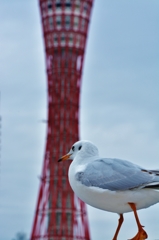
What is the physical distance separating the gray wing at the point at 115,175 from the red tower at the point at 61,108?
20.8 m

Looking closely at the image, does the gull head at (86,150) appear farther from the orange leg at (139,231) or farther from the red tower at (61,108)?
the red tower at (61,108)

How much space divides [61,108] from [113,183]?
2133 cm

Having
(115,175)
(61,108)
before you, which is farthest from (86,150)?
(61,108)

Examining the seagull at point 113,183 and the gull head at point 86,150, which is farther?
the gull head at point 86,150

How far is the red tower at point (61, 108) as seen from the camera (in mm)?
25422

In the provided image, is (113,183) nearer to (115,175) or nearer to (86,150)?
(115,175)

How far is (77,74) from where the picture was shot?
82.5 feet

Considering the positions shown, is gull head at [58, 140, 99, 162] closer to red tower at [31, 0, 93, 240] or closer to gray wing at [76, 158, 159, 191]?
gray wing at [76, 158, 159, 191]

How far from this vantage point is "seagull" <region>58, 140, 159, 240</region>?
415 centimetres

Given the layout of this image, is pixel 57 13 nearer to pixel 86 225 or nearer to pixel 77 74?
pixel 77 74

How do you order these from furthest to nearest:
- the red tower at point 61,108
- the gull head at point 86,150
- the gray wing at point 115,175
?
the red tower at point 61,108 < the gull head at point 86,150 < the gray wing at point 115,175

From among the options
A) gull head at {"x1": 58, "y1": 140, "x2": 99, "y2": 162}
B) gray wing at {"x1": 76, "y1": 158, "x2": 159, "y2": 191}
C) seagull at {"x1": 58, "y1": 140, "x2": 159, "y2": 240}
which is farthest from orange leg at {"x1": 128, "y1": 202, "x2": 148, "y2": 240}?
gull head at {"x1": 58, "y1": 140, "x2": 99, "y2": 162}

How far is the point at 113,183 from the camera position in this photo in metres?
4.17

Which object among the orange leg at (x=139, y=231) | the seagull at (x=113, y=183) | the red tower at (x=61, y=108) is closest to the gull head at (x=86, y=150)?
the seagull at (x=113, y=183)
